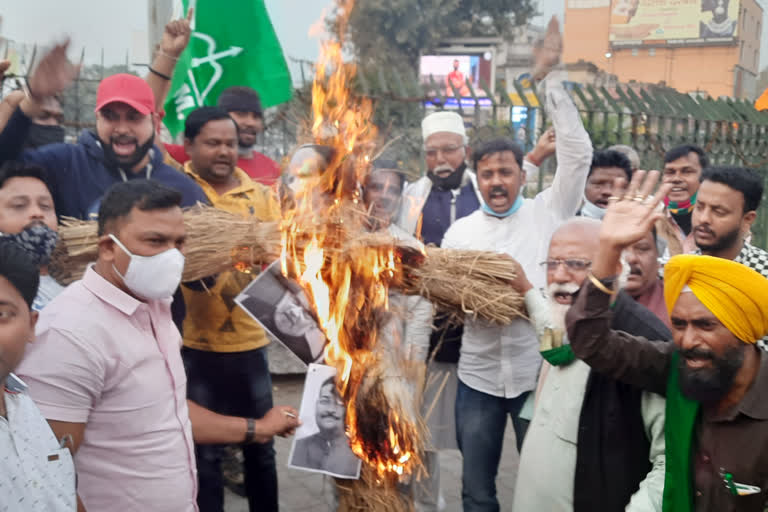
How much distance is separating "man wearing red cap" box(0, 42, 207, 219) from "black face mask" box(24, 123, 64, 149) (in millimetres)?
609

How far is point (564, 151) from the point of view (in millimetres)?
4582

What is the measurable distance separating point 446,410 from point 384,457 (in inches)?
70.3

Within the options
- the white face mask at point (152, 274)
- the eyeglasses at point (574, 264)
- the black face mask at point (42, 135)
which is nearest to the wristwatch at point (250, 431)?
the white face mask at point (152, 274)

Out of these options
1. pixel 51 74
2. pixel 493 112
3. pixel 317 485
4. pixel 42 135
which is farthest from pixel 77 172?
pixel 493 112

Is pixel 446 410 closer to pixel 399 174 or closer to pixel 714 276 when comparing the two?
pixel 399 174

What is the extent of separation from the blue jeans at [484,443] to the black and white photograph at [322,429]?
1.38 m

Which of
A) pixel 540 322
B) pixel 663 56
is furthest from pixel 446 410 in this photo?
pixel 663 56

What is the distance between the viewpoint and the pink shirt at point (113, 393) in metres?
2.52

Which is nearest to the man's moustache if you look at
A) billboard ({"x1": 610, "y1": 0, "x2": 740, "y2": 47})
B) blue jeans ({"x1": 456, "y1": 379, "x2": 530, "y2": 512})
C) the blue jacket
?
blue jeans ({"x1": 456, "y1": 379, "x2": 530, "y2": 512})

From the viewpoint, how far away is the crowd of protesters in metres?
2.42

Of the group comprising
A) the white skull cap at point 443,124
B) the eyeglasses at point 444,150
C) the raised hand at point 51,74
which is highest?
the raised hand at point 51,74

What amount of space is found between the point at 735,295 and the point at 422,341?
211cm

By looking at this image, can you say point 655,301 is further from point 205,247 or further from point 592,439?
point 205,247

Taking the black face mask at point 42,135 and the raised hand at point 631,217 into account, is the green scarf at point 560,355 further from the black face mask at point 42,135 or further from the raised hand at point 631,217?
the black face mask at point 42,135
